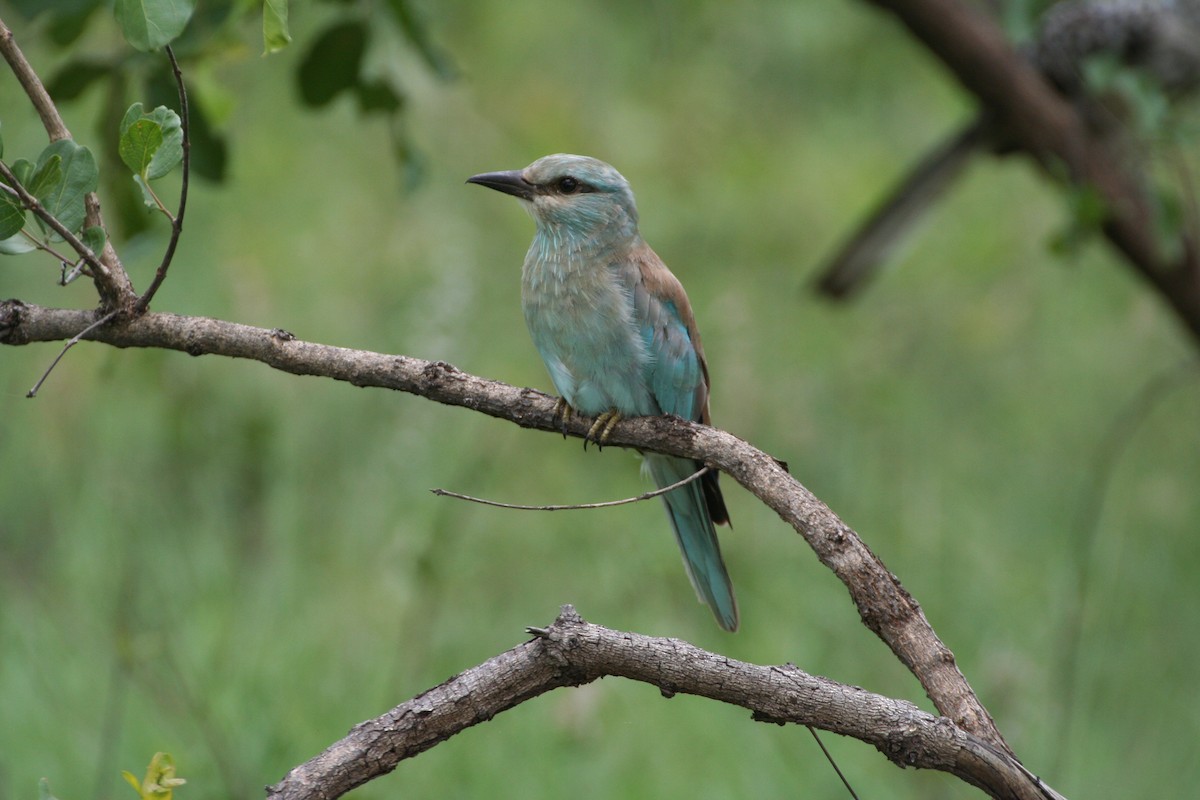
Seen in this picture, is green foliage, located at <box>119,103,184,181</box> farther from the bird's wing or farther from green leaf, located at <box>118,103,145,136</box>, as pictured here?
the bird's wing

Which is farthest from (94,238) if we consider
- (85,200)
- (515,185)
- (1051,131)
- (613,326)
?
(1051,131)

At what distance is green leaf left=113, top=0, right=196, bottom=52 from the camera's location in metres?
1.80

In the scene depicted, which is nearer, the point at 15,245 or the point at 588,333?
the point at 15,245

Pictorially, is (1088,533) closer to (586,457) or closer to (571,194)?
(586,457)

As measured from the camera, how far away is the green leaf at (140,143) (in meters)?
1.79

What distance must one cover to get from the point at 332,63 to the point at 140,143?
131 cm

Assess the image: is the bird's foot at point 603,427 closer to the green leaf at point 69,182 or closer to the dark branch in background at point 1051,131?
the green leaf at point 69,182

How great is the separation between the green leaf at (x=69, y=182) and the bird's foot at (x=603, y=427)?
1.02 metres

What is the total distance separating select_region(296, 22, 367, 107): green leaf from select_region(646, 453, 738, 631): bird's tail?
1.12 m

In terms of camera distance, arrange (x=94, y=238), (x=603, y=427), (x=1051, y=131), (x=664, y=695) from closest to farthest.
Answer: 1. (x=664, y=695)
2. (x=94, y=238)
3. (x=603, y=427)
4. (x=1051, y=131)

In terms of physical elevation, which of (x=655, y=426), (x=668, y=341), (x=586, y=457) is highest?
(x=586, y=457)

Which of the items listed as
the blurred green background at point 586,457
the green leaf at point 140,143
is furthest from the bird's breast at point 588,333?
the green leaf at point 140,143

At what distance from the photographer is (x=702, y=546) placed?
291cm

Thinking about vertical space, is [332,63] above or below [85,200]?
above
